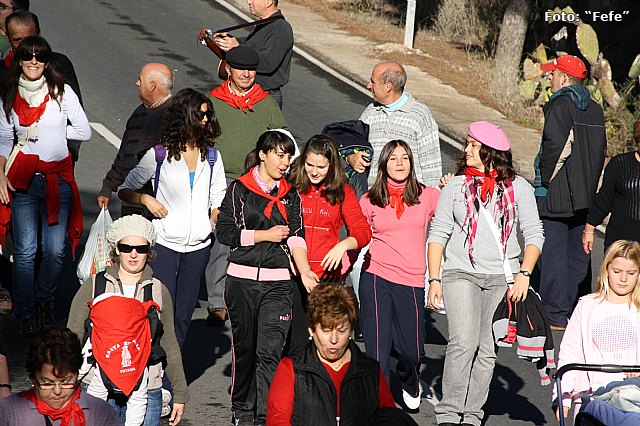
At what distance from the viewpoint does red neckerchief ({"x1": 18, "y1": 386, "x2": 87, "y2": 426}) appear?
19.3ft

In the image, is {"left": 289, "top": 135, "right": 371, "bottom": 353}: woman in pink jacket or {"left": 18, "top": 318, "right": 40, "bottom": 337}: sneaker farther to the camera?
{"left": 18, "top": 318, "right": 40, "bottom": 337}: sneaker

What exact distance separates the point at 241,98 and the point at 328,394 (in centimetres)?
444

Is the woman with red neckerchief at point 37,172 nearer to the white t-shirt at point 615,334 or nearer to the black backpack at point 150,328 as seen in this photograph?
the black backpack at point 150,328

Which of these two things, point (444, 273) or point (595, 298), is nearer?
point (595, 298)

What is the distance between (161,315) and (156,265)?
67.1 inches

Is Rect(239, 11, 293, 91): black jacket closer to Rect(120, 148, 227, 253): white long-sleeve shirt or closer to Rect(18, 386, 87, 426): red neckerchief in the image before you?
Rect(120, 148, 227, 253): white long-sleeve shirt

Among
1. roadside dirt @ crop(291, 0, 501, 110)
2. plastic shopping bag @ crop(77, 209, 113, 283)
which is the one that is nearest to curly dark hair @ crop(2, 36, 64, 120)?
plastic shopping bag @ crop(77, 209, 113, 283)

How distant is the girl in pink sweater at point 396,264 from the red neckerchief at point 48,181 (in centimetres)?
254

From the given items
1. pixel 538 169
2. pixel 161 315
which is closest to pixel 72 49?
pixel 538 169

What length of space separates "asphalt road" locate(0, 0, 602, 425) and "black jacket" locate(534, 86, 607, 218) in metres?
A: 1.51

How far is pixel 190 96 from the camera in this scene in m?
8.84

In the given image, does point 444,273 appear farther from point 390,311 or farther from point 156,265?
point 156,265

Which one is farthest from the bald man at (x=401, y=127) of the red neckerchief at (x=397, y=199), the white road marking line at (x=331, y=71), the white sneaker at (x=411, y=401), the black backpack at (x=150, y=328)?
the white road marking line at (x=331, y=71)

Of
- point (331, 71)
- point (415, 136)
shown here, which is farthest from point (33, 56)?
point (331, 71)
